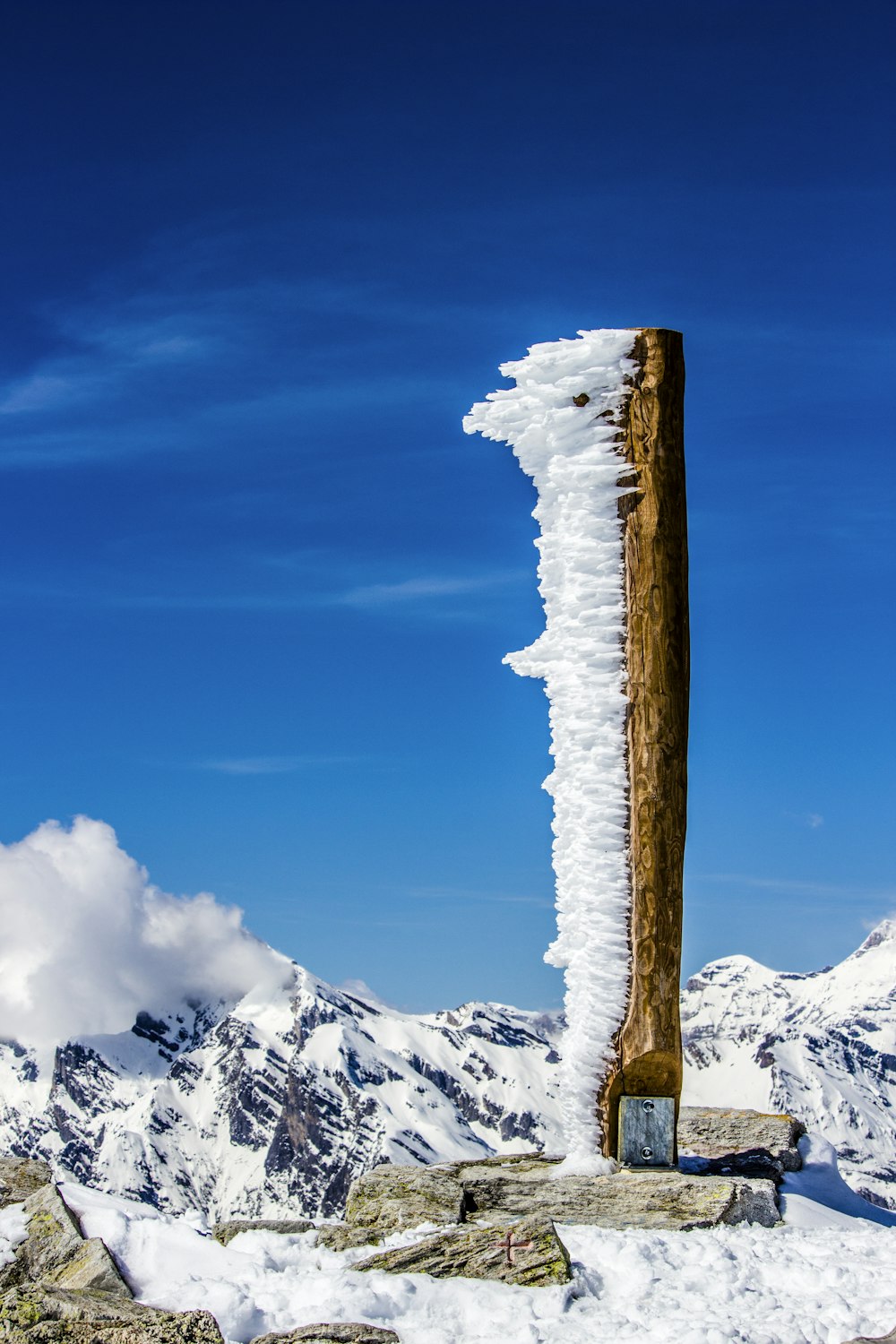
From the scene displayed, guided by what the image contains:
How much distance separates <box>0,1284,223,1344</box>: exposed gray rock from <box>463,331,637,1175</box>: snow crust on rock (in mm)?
5249

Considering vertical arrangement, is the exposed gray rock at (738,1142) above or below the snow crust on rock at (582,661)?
below

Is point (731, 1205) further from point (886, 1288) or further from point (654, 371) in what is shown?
point (654, 371)

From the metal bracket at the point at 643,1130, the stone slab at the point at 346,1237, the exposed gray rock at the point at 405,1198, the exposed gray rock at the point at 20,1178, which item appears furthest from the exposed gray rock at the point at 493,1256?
the exposed gray rock at the point at 20,1178

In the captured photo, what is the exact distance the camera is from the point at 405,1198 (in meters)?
11.3

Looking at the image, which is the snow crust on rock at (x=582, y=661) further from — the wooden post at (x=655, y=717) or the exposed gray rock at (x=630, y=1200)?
the exposed gray rock at (x=630, y=1200)

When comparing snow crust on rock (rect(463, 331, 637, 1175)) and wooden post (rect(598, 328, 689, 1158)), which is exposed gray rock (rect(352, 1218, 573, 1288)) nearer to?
snow crust on rock (rect(463, 331, 637, 1175))

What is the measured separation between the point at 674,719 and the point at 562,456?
276 cm

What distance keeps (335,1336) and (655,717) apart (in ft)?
21.2

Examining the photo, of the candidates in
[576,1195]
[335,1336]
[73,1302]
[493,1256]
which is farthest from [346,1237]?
[73,1302]

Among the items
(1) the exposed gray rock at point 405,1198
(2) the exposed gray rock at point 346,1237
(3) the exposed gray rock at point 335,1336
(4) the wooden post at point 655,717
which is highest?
(4) the wooden post at point 655,717

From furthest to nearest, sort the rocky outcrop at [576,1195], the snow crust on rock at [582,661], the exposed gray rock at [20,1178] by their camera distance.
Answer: the snow crust on rock at [582,661]
the exposed gray rock at [20,1178]
the rocky outcrop at [576,1195]

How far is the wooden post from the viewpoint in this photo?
1226 cm

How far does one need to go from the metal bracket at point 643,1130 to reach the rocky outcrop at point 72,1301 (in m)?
4.92

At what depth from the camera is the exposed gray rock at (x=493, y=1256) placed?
859 cm
